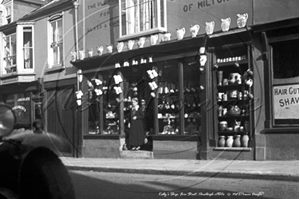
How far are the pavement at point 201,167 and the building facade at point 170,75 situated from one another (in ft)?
0.12

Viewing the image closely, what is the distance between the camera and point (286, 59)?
1.20 metres

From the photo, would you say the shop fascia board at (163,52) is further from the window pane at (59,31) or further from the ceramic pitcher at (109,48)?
the window pane at (59,31)

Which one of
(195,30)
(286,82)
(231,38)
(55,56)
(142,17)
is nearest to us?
(286,82)

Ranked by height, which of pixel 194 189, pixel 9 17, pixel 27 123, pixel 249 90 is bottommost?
pixel 194 189

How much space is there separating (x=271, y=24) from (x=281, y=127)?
1.11 ft

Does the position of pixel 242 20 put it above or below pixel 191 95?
above

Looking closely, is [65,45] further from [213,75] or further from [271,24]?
[271,24]

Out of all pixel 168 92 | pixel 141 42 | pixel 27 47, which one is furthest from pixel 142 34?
pixel 27 47

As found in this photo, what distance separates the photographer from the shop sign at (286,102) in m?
1.18

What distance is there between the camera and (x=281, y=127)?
1172 millimetres

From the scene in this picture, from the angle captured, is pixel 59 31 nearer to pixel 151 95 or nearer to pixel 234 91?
pixel 151 95

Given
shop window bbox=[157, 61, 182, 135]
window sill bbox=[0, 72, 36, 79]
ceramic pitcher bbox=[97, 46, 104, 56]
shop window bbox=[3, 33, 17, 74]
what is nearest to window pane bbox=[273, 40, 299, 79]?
shop window bbox=[157, 61, 182, 135]

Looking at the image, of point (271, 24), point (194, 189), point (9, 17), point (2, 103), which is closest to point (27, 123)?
point (2, 103)

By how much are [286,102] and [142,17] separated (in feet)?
2.13
